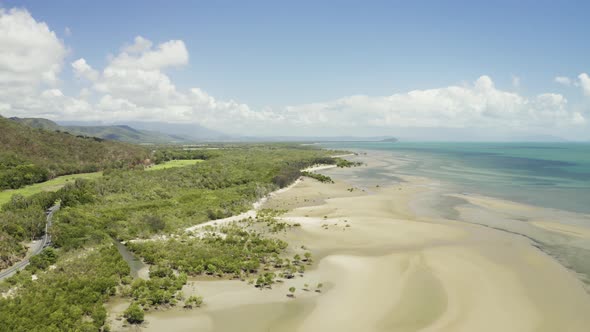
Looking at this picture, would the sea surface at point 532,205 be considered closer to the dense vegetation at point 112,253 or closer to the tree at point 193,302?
the dense vegetation at point 112,253

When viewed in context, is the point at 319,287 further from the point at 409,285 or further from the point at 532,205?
the point at 532,205

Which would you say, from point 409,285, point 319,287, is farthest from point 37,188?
point 409,285

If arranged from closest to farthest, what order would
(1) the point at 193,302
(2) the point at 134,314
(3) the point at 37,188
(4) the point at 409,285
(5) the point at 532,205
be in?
(2) the point at 134,314, (1) the point at 193,302, (4) the point at 409,285, (5) the point at 532,205, (3) the point at 37,188

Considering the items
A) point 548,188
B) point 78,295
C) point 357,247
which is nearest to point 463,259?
point 357,247

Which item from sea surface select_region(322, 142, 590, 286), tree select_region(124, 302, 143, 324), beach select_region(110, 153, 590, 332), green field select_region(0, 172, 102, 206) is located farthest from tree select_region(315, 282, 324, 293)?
green field select_region(0, 172, 102, 206)

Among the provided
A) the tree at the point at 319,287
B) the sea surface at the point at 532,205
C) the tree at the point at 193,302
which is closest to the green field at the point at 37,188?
the tree at the point at 193,302
